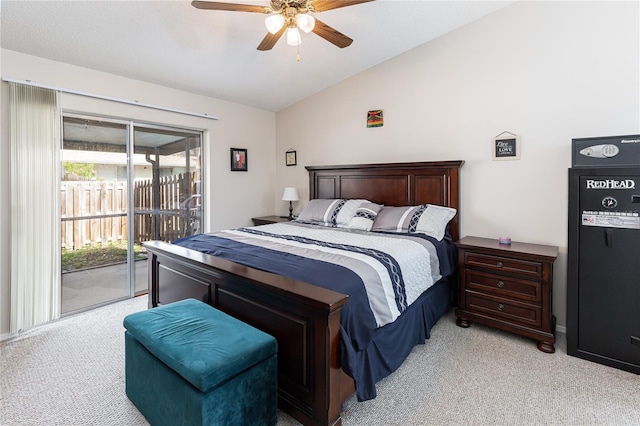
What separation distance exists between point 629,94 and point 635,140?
512mm

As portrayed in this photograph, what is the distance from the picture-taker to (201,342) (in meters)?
1.57

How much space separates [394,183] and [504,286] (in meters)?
1.62

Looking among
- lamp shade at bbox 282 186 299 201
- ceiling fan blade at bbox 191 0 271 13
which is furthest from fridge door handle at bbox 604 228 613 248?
lamp shade at bbox 282 186 299 201

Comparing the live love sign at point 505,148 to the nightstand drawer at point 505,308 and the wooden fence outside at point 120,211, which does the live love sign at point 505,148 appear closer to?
the nightstand drawer at point 505,308

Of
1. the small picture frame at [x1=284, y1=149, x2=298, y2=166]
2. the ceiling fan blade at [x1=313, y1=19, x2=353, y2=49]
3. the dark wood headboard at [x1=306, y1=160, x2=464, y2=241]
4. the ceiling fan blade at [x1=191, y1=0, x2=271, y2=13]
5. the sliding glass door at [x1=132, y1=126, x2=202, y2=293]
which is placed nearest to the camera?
the ceiling fan blade at [x1=191, y1=0, x2=271, y2=13]

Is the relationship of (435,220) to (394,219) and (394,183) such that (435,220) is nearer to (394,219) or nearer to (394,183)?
(394,219)

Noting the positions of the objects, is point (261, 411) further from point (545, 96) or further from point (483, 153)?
point (545, 96)

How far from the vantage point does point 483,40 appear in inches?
127

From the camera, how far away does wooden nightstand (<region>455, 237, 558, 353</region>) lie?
2.54 meters

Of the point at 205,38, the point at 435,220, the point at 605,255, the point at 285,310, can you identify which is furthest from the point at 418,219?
the point at 205,38

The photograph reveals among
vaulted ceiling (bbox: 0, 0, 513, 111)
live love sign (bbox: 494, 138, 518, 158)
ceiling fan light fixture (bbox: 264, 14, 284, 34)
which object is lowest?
live love sign (bbox: 494, 138, 518, 158)

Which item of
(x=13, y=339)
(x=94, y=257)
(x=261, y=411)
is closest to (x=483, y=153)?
(x=261, y=411)

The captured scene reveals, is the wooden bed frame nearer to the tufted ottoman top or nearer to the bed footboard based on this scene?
the bed footboard

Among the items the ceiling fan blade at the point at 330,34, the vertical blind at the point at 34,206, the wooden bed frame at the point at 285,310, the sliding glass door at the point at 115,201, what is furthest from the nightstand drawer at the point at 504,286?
the vertical blind at the point at 34,206
